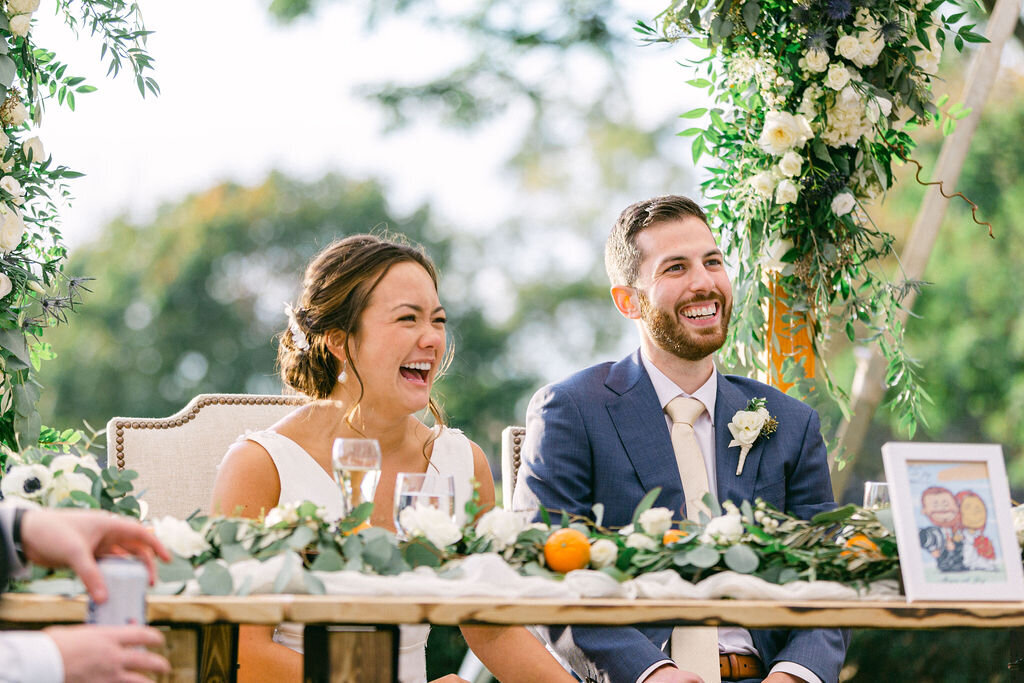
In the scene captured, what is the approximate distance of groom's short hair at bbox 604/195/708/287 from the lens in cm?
271

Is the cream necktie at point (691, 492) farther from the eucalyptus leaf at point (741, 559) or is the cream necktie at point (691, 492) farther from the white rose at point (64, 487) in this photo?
the white rose at point (64, 487)

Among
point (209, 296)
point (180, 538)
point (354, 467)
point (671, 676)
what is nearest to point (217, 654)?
point (180, 538)

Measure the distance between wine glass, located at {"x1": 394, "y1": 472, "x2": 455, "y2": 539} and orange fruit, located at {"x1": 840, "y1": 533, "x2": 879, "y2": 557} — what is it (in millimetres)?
602

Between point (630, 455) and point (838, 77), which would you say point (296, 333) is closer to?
point (630, 455)

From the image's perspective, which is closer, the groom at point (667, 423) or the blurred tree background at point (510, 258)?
the groom at point (667, 423)

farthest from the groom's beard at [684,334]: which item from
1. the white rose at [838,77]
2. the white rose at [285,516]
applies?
the white rose at [285,516]

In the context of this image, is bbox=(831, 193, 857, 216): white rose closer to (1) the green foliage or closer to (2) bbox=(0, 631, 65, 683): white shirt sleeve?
(2) bbox=(0, 631, 65, 683): white shirt sleeve

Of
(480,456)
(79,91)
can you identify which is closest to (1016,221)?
(480,456)

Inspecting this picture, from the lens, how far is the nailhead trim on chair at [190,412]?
2621mm

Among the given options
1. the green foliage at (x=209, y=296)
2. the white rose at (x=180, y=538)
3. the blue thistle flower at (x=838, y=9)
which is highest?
the green foliage at (x=209, y=296)

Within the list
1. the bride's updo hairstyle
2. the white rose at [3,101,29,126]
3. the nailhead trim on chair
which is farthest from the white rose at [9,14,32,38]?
the nailhead trim on chair

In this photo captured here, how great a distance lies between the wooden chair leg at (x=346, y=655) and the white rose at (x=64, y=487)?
1.71 ft

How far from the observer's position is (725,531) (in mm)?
1546

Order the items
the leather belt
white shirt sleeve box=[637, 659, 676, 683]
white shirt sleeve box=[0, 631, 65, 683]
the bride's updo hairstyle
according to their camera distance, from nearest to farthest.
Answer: white shirt sleeve box=[0, 631, 65, 683] < white shirt sleeve box=[637, 659, 676, 683] < the leather belt < the bride's updo hairstyle
